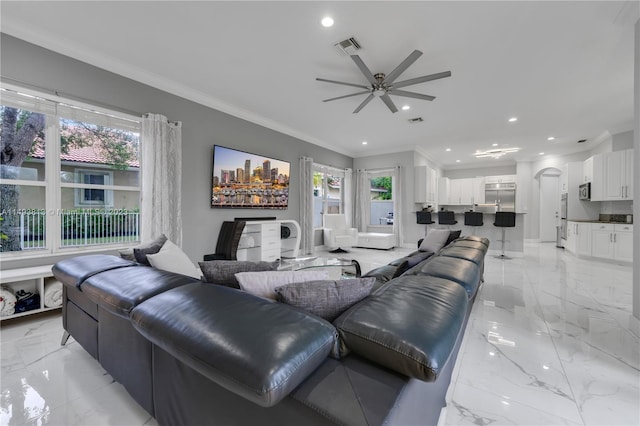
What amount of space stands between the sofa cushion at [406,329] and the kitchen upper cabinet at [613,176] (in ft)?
22.5

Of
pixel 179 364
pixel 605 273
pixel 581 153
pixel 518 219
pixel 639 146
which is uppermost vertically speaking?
pixel 581 153

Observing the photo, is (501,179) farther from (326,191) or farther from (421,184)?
(326,191)

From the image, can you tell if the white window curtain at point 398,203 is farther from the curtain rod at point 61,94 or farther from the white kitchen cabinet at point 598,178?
the curtain rod at point 61,94

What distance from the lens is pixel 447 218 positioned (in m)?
6.45

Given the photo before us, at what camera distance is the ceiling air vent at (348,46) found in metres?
2.69

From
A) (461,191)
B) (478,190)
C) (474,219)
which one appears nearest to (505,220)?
(474,219)

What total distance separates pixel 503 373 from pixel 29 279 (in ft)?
13.3

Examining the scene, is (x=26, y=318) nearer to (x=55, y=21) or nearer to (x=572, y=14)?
(x=55, y=21)

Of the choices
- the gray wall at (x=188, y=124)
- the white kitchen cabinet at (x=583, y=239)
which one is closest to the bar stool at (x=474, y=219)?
the white kitchen cabinet at (x=583, y=239)

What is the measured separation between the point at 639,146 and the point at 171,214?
5.06 metres

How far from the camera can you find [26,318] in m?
2.56

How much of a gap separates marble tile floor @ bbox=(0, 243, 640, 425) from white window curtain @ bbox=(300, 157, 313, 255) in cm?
372

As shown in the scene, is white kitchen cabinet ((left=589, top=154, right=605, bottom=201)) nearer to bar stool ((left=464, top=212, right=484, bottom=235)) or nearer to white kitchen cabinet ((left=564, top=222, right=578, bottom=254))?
white kitchen cabinet ((left=564, top=222, right=578, bottom=254))

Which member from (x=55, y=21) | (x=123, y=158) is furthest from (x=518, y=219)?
(x=55, y=21)
